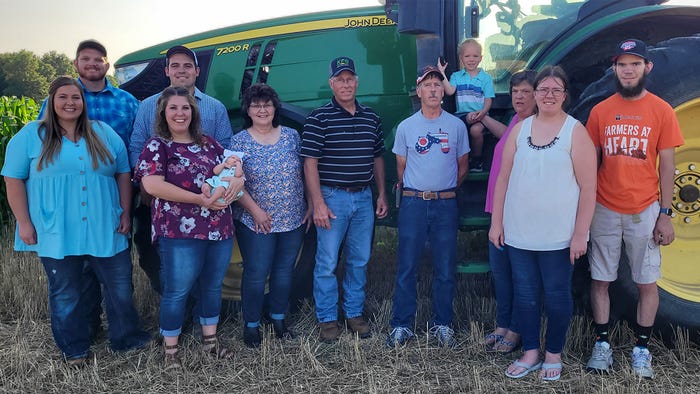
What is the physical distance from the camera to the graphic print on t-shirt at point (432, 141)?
3.30 m

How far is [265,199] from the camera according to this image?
3328 mm

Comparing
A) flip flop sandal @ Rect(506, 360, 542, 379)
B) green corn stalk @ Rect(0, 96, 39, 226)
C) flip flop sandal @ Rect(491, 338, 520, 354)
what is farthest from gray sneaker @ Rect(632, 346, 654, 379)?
green corn stalk @ Rect(0, 96, 39, 226)

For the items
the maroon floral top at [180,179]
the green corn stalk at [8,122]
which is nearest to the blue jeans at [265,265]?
the maroon floral top at [180,179]

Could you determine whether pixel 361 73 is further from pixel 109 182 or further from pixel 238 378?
pixel 238 378

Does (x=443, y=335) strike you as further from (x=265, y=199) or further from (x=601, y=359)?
(x=265, y=199)

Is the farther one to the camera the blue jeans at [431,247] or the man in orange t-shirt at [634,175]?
the blue jeans at [431,247]

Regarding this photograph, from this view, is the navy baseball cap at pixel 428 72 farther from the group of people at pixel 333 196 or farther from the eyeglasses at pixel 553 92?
the eyeglasses at pixel 553 92

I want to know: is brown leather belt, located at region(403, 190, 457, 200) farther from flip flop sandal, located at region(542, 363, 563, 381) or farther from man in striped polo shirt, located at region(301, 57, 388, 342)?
flip flop sandal, located at region(542, 363, 563, 381)

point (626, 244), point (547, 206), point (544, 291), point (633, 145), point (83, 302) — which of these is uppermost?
point (633, 145)

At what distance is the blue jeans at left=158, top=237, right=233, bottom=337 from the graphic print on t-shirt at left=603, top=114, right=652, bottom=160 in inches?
84.6

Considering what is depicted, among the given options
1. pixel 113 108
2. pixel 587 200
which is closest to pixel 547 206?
pixel 587 200

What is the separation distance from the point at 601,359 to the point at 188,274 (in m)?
2.33

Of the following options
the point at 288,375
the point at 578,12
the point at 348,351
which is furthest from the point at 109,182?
the point at 578,12

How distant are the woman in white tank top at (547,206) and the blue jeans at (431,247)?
15.3 inches
